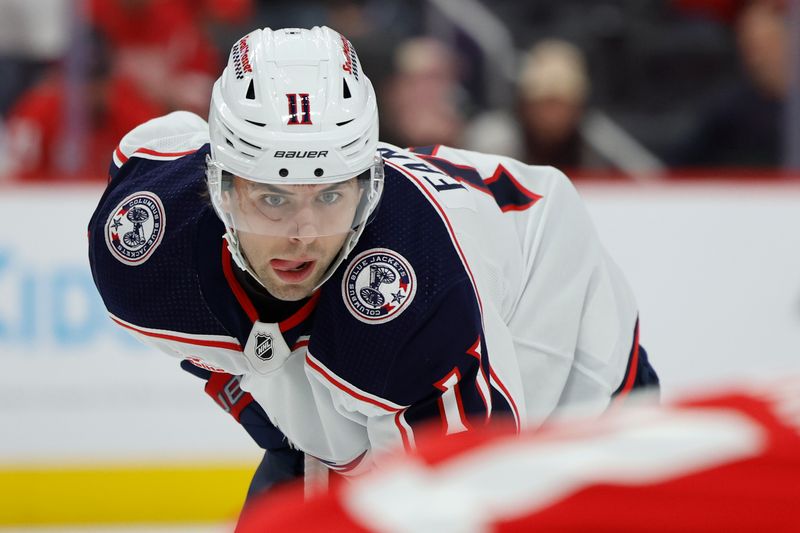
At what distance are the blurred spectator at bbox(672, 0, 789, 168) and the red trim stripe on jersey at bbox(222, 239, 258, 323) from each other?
2588mm

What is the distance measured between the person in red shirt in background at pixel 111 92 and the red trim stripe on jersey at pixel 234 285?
1.87 m

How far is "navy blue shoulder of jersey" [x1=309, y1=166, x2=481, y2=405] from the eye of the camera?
1.88 m

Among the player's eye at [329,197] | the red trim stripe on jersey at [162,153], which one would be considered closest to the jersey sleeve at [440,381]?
the player's eye at [329,197]

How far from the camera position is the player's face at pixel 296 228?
190 centimetres

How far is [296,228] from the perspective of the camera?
74.7 inches

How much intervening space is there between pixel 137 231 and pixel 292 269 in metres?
0.29

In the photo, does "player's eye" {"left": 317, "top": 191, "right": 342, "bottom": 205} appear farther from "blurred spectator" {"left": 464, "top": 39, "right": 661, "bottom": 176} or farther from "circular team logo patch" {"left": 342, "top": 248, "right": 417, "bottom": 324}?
"blurred spectator" {"left": 464, "top": 39, "right": 661, "bottom": 176}

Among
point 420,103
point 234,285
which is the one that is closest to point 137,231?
point 234,285

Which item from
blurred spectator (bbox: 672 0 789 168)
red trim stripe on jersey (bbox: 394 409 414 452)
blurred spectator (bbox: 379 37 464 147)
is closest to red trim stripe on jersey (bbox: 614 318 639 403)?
red trim stripe on jersey (bbox: 394 409 414 452)

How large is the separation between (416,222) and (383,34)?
2957 millimetres

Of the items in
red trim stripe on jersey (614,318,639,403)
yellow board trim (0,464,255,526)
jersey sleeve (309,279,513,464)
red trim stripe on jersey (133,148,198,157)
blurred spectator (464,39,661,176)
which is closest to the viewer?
jersey sleeve (309,279,513,464)

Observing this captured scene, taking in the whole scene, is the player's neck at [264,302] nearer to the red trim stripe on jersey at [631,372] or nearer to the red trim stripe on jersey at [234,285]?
the red trim stripe on jersey at [234,285]

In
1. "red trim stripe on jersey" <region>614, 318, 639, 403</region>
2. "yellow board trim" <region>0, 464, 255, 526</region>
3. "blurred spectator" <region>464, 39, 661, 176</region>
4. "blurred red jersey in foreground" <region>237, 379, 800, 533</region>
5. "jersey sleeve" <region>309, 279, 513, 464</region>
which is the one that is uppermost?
"blurred red jersey in foreground" <region>237, 379, 800, 533</region>

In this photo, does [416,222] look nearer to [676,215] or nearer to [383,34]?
[676,215]
